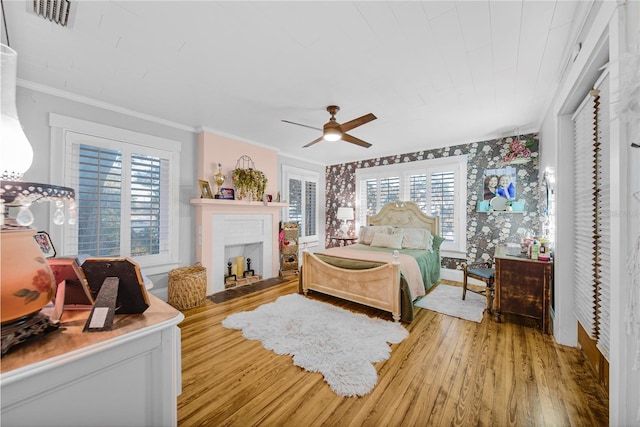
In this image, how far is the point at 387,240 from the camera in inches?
178

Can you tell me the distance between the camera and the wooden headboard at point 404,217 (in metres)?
4.73

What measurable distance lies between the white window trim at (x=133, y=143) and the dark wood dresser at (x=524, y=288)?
4353mm

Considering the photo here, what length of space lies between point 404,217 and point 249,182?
3087 millimetres

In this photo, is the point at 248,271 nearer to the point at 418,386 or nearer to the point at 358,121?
the point at 358,121

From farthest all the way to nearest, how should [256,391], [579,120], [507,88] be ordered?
[507,88]
[579,120]
[256,391]

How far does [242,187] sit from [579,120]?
4.16 meters

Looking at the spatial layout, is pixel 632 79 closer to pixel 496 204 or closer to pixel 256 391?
pixel 256 391

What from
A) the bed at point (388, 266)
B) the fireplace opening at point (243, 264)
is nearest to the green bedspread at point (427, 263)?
the bed at point (388, 266)

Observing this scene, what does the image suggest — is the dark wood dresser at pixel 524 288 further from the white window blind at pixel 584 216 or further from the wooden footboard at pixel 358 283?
the wooden footboard at pixel 358 283

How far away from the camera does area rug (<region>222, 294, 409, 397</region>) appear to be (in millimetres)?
1999

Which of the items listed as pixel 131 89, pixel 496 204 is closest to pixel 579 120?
pixel 496 204

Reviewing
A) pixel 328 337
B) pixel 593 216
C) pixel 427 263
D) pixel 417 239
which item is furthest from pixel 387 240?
pixel 593 216

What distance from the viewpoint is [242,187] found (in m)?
4.22

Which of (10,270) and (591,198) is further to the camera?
(591,198)
